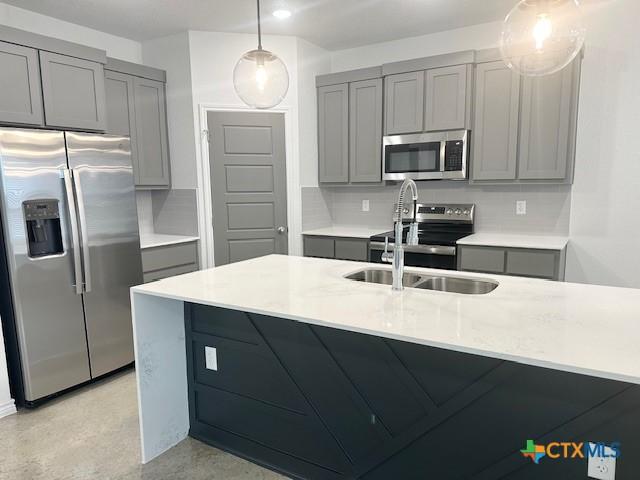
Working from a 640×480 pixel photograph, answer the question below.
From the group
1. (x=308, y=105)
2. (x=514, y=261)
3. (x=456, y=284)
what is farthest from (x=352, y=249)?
(x=456, y=284)

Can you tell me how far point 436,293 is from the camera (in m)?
1.90

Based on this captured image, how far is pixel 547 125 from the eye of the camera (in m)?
3.35

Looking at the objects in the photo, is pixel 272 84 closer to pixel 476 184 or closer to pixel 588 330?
pixel 588 330

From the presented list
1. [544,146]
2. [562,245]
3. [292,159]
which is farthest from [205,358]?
[544,146]

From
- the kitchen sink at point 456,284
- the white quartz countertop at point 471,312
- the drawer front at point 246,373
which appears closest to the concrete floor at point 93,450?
the drawer front at point 246,373

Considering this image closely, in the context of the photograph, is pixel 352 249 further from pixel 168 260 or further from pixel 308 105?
pixel 168 260

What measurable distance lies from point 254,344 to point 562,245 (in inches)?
99.4

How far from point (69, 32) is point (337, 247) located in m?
2.95

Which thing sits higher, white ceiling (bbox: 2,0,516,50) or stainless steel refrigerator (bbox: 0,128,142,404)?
white ceiling (bbox: 2,0,516,50)

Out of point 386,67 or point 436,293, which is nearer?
point 436,293

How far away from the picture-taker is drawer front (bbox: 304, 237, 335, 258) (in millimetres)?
4188

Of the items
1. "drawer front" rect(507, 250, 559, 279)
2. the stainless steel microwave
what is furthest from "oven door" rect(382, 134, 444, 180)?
"drawer front" rect(507, 250, 559, 279)

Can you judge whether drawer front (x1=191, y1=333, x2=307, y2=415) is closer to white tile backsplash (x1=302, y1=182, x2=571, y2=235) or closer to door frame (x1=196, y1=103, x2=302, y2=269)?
door frame (x1=196, y1=103, x2=302, y2=269)

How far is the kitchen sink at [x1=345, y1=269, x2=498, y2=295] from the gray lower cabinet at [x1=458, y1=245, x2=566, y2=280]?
1.32 m
